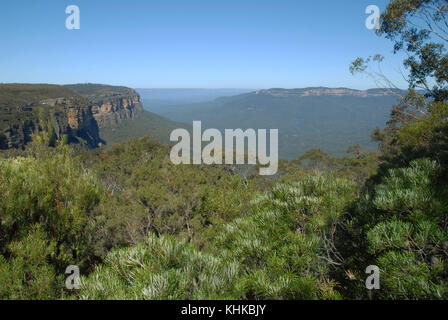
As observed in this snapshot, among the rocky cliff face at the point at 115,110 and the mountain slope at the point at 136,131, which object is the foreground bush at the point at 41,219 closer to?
the mountain slope at the point at 136,131

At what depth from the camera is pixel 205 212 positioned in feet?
54.5

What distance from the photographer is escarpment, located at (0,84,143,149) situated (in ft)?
210

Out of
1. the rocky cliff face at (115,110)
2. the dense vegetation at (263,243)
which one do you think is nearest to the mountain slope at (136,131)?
the rocky cliff face at (115,110)

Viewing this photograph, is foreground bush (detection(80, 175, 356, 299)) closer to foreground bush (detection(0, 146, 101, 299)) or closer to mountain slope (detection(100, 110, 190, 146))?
foreground bush (detection(0, 146, 101, 299))

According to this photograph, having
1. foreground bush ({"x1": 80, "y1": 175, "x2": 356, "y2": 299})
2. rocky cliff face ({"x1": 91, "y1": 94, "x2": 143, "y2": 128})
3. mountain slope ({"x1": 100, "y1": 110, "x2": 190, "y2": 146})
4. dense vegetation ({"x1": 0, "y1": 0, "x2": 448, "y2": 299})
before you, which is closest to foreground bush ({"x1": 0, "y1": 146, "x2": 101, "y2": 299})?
dense vegetation ({"x1": 0, "y1": 0, "x2": 448, "y2": 299})

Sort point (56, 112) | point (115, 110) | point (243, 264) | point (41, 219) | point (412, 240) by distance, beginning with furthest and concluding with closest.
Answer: point (115, 110) → point (56, 112) → point (41, 219) → point (243, 264) → point (412, 240)

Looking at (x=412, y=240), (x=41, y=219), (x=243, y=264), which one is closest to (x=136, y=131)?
(x=41, y=219)

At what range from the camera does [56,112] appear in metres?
80.1

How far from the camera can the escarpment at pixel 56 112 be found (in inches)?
2518

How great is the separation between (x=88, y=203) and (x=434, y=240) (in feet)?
20.7

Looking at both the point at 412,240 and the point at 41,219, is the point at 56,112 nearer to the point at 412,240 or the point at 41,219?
the point at 41,219
